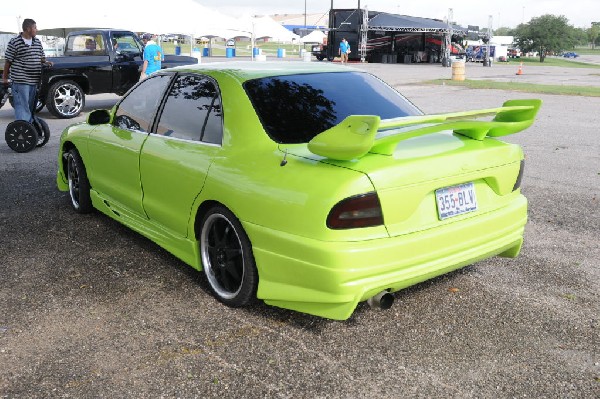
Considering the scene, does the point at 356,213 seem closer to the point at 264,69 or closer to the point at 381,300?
the point at 381,300

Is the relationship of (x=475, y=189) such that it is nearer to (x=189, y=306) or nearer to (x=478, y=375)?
(x=478, y=375)

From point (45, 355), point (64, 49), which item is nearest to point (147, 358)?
point (45, 355)

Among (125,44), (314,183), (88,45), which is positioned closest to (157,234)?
(314,183)

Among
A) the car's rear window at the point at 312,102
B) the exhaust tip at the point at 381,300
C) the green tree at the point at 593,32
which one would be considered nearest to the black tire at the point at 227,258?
the car's rear window at the point at 312,102

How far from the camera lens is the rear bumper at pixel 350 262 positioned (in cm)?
311

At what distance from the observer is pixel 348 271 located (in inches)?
122

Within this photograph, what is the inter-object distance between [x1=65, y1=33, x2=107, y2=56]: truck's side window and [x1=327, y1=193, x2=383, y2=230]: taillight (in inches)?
515

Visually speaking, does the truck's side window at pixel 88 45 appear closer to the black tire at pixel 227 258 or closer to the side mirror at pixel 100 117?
the side mirror at pixel 100 117

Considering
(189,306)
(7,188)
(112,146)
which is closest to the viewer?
(189,306)

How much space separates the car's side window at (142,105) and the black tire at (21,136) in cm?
504

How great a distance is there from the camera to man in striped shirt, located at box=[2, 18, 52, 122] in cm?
953

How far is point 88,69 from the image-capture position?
1430 centimetres

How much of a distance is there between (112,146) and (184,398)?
2.69 m

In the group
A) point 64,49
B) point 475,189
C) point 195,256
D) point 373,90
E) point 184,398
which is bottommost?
point 184,398
